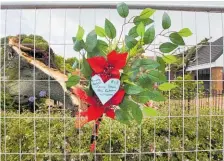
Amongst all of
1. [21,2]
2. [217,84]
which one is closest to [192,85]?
[217,84]

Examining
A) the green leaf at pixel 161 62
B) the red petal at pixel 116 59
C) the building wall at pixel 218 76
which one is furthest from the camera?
the building wall at pixel 218 76

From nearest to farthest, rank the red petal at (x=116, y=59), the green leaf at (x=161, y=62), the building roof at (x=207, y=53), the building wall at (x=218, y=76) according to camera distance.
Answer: the red petal at (x=116, y=59), the green leaf at (x=161, y=62), the building roof at (x=207, y=53), the building wall at (x=218, y=76)

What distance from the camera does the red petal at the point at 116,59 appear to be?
1.29m

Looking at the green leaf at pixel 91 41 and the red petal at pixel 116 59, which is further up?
the green leaf at pixel 91 41

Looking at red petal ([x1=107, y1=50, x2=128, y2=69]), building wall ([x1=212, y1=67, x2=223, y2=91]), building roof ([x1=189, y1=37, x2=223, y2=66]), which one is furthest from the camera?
building wall ([x1=212, y1=67, x2=223, y2=91])

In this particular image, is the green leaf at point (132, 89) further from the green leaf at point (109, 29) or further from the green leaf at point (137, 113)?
the green leaf at point (109, 29)

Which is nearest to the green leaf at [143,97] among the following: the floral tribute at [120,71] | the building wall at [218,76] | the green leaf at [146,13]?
the floral tribute at [120,71]

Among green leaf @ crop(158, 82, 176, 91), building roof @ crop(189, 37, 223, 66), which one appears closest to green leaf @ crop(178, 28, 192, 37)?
green leaf @ crop(158, 82, 176, 91)

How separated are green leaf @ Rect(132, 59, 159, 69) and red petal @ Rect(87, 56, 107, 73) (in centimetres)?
13

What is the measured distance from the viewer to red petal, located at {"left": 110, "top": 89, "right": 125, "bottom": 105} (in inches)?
51.5

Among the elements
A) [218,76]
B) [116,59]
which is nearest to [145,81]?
[116,59]

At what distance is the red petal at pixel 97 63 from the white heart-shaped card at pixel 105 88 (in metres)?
0.03

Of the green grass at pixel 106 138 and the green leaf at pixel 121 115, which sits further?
the green grass at pixel 106 138

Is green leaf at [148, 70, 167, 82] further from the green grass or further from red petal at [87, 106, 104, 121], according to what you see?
the green grass
